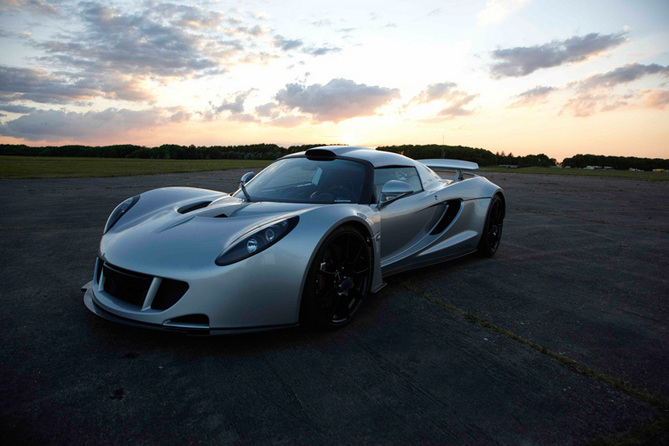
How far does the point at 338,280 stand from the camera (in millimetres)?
2875

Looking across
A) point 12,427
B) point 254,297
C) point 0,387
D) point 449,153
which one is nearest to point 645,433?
point 254,297

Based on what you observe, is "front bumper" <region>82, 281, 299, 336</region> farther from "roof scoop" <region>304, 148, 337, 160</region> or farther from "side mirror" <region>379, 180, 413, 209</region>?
"roof scoop" <region>304, 148, 337, 160</region>

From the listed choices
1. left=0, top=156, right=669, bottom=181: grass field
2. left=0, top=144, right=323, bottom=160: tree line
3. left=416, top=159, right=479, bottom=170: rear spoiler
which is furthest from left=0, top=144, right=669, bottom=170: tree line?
left=416, top=159, right=479, bottom=170: rear spoiler

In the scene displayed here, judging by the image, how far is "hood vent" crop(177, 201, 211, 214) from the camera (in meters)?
3.23

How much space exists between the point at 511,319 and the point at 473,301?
1.31ft

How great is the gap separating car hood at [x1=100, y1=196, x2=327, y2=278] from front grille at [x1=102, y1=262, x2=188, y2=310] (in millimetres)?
44

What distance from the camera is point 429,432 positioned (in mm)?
1806

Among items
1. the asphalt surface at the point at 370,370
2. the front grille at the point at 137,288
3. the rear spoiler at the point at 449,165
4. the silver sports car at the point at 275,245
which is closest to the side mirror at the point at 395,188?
the silver sports car at the point at 275,245

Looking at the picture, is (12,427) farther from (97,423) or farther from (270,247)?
(270,247)

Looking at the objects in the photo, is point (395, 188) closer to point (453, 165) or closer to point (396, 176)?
point (396, 176)

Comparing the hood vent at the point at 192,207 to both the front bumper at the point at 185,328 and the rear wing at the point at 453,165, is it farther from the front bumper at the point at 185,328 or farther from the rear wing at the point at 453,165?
the rear wing at the point at 453,165

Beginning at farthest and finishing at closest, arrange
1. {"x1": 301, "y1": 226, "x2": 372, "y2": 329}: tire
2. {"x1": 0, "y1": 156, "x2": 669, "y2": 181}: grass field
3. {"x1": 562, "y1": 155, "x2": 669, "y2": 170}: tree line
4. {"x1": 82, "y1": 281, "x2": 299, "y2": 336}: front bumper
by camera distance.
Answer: {"x1": 562, "y1": 155, "x2": 669, "y2": 170}: tree line < {"x1": 0, "y1": 156, "x2": 669, "y2": 181}: grass field < {"x1": 301, "y1": 226, "x2": 372, "y2": 329}: tire < {"x1": 82, "y1": 281, "x2": 299, "y2": 336}: front bumper

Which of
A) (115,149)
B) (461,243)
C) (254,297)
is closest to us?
(254,297)

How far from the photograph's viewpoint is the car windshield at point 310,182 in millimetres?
3391
